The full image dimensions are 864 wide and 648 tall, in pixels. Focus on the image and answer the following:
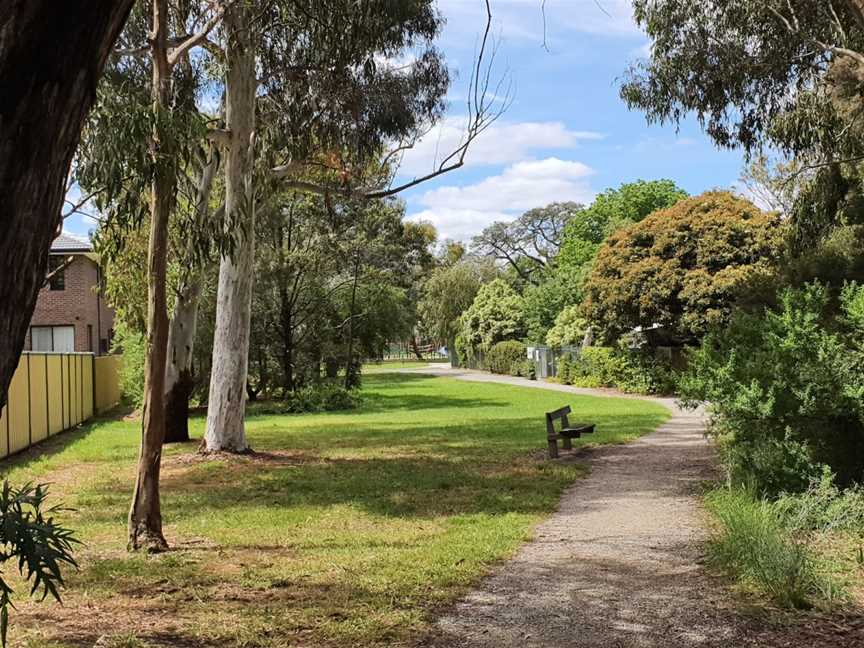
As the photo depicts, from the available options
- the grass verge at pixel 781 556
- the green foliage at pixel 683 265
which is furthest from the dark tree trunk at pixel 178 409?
the green foliage at pixel 683 265

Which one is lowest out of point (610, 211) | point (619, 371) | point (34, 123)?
point (619, 371)

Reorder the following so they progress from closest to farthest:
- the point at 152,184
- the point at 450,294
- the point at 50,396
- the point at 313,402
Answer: the point at 152,184
the point at 50,396
the point at 313,402
the point at 450,294

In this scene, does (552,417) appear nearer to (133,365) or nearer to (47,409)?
(47,409)

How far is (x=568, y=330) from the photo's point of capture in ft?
129

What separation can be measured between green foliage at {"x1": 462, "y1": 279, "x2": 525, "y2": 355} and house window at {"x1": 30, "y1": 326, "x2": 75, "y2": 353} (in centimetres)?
2421

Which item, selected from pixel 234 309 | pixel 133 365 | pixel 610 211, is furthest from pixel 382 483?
pixel 610 211

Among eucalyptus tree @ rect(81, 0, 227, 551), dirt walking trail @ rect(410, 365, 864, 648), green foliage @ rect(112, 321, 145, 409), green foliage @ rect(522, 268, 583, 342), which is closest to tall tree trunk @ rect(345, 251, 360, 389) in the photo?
green foliage @ rect(112, 321, 145, 409)

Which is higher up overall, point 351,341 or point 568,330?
point 568,330

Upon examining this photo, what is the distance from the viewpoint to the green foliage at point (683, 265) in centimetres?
2697

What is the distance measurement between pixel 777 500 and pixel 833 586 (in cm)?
244

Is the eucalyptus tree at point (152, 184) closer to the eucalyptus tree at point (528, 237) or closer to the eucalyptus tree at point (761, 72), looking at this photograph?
the eucalyptus tree at point (761, 72)

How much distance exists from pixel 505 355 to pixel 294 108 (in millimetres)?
34748

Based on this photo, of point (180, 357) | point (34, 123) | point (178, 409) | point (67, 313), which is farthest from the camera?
point (67, 313)

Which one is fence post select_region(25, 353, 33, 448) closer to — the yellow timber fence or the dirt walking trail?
the yellow timber fence
